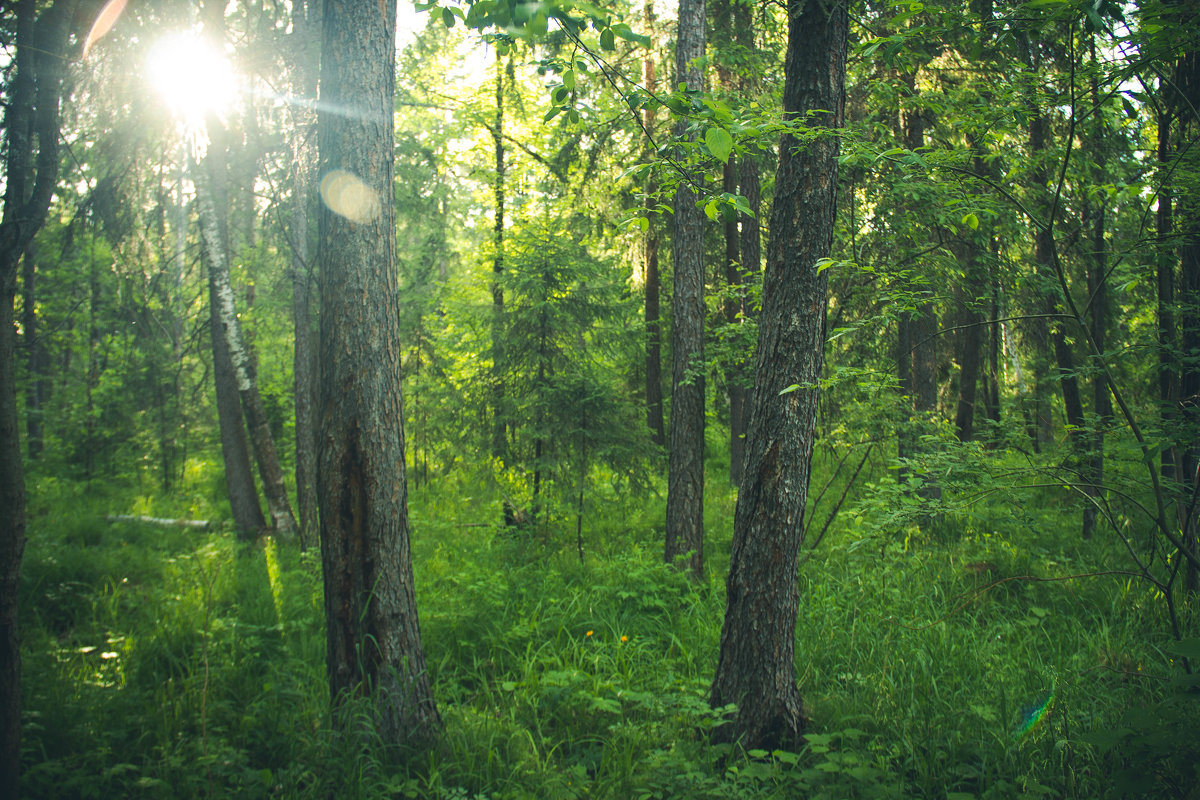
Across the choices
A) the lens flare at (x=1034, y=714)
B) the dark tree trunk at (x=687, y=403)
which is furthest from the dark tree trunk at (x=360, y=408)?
the dark tree trunk at (x=687, y=403)

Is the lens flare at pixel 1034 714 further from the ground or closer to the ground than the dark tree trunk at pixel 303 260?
closer to the ground

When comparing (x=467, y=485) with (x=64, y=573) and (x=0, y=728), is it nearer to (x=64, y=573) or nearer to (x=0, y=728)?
(x=64, y=573)

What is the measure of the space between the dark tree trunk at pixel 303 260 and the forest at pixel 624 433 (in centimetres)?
7

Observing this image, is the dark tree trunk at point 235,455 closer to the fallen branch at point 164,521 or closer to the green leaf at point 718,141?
the fallen branch at point 164,521

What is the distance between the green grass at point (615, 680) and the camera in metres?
3.09

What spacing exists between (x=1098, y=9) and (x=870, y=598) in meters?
4.98

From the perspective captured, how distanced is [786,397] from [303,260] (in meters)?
7.56

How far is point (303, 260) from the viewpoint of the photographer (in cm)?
816

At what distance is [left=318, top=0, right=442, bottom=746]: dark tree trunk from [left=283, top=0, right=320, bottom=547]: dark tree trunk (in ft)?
10.6

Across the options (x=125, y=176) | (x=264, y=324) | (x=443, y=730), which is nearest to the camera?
(x=443, y=730)

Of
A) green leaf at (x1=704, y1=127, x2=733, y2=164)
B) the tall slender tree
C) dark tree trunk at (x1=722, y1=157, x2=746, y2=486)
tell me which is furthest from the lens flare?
dark tree trunk at (x1=722, y1=157, x2=746, y2=486)

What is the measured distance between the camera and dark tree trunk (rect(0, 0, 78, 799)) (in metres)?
3.33

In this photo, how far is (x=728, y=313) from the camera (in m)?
11.6

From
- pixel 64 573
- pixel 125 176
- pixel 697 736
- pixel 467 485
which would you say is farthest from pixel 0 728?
pixel 467 485
